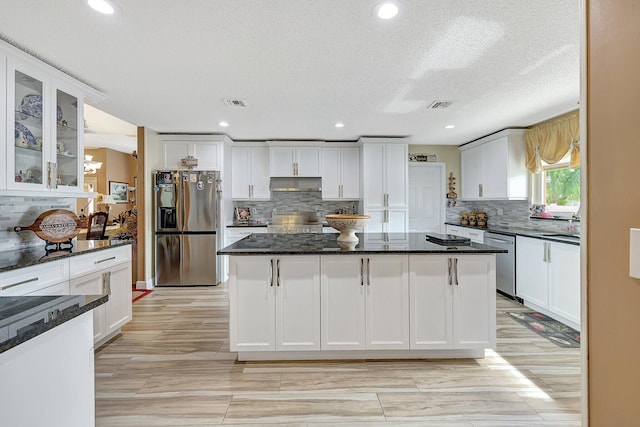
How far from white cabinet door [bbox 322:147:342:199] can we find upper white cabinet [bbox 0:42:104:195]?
3.38 meters

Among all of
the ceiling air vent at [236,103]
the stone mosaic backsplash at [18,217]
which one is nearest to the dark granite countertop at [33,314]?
the stone mosaic backsplash at [18,217]

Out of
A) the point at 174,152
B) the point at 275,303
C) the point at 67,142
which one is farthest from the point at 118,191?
the point at 275,303

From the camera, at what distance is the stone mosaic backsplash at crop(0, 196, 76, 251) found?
242 cm

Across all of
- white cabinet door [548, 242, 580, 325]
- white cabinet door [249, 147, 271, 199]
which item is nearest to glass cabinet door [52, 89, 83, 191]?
white cabinet door [249, 147, 271, 199]

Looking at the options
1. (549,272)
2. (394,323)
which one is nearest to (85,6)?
(394,323)

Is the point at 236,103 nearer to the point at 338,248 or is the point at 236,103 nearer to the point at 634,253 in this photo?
the point at 338,248

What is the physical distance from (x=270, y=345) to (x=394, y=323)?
991mm

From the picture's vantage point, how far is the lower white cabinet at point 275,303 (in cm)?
231

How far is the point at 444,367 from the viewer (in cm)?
228

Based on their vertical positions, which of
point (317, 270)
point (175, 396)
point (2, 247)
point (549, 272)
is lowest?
point (175, 396)

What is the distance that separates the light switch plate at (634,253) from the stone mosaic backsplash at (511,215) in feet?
11.9

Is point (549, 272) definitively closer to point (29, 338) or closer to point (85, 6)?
point (29, 338)

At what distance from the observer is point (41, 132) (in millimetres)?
2416

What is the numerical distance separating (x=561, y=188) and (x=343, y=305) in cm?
366
